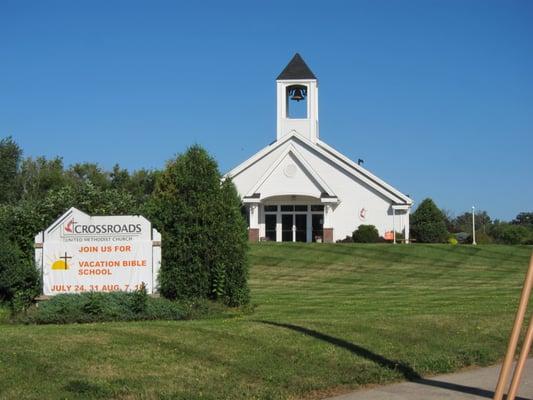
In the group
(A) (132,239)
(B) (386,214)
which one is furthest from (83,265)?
(B) (386,214)

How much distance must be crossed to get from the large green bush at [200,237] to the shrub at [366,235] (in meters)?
26.1

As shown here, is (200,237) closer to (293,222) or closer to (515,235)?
(293,222)

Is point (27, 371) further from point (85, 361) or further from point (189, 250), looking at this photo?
point (189, 250)

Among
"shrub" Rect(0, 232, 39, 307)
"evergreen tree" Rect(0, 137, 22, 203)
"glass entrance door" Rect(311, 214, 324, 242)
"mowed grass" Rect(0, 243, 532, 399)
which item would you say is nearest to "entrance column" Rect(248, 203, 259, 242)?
"glass entrance door" Rect(311, 214, 324, 242)

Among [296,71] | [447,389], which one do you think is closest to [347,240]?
[296,71]

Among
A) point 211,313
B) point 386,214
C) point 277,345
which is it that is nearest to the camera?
point 277,345

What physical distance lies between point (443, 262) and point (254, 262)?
327 inches

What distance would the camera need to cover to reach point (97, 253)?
50.0ft

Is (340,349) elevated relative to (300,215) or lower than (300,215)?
lower

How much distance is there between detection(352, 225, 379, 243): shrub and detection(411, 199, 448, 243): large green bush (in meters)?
4.45

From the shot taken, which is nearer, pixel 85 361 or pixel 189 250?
pixel 85 361

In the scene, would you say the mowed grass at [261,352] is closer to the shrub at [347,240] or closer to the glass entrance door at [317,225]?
the shrub at [347,240]

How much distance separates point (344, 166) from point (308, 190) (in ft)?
8.77

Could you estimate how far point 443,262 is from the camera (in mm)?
33125
